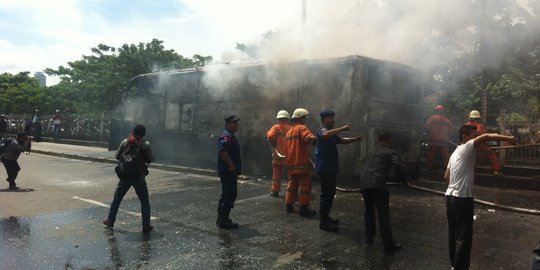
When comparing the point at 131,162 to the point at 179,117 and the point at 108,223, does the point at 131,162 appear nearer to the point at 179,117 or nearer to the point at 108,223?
the point at 108,223

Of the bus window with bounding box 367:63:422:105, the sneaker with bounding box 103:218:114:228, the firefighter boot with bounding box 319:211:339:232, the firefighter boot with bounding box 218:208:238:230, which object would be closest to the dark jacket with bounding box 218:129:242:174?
the firefighter boot with bounding box 218:208:238:230

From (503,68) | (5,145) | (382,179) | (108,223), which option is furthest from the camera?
(503,68)

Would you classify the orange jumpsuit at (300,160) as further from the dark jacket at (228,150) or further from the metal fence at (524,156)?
the metal fence at (524,156)

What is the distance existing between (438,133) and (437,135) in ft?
0.19

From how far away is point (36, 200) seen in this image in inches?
292

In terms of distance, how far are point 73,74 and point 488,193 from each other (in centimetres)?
2494

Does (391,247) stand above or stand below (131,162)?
below

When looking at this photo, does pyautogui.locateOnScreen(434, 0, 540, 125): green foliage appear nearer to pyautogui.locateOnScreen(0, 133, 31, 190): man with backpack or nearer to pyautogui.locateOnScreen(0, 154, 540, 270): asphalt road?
pyautogui.locateOnScreen(0, 154, 540, 270): asphalt road

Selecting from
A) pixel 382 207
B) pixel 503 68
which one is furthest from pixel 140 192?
pixel 503 68

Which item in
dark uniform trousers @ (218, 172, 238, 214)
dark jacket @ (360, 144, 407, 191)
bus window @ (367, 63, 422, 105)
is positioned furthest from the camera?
bus window @ (367, 63, 422, 105)

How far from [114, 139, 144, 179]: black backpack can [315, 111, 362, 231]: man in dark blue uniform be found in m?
2.36

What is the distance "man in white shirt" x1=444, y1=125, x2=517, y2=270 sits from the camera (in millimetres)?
3809

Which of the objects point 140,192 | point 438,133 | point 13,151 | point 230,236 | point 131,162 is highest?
point 438,133

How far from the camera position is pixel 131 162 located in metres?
5.33
